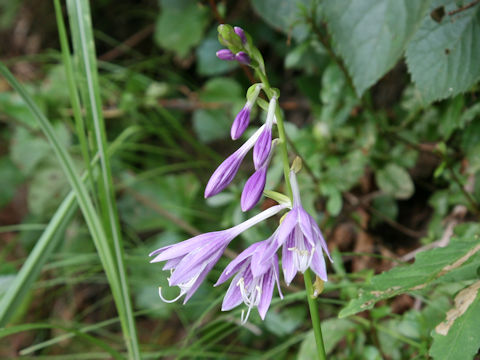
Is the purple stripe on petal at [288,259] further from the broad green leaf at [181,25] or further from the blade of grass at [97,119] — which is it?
the broad green leaf at [181,25]

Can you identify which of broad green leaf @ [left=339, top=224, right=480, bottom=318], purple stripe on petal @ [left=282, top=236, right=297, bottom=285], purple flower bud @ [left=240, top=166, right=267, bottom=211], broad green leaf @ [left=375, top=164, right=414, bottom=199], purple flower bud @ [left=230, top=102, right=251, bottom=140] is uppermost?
purple flower bud @ [left=230, top=102, right=251, bottom=140]

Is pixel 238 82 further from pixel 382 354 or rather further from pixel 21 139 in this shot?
pixel 382 354

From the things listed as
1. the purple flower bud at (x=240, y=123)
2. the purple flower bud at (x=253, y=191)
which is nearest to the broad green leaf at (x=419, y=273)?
the purple flower bud at (x=253, y=191)

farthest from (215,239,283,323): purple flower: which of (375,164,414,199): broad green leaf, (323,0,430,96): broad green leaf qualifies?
(375,164,414,199): broad green leaf

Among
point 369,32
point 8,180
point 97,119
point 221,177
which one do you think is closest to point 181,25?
point 8,180

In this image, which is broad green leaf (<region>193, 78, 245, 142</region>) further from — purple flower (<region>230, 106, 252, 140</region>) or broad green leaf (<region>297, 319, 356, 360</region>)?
purple flower (<region>230, 106, 252, 140</region>)

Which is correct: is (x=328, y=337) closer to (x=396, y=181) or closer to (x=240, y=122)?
(x=396, y=181)
